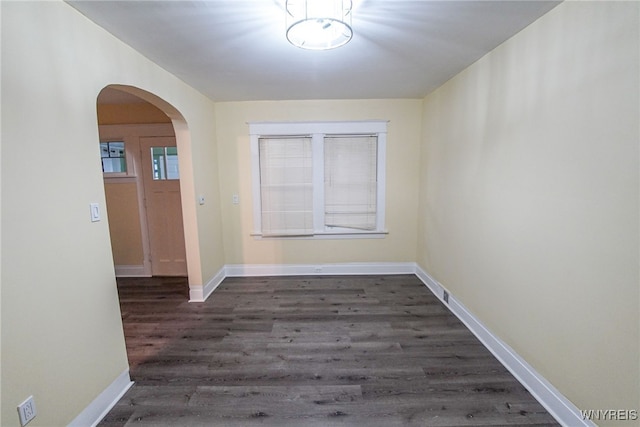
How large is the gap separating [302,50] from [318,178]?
5.96ft

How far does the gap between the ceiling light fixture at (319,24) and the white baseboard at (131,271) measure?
386cm

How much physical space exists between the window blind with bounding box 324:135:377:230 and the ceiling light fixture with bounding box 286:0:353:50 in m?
2.07

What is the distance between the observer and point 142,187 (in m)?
3.73

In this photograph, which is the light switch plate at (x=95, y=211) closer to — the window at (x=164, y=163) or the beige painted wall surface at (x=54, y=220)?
the beige painted wall surface at (x=54, y=220)

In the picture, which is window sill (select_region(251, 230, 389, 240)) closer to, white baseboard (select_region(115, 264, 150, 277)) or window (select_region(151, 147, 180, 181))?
window (select_region(151, 147, 180, 181))

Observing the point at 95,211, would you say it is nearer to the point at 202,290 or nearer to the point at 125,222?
the point at 202,290

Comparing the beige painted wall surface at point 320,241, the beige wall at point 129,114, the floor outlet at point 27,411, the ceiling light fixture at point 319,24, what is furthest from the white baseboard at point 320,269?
the ceiling light fixture at point 319,24

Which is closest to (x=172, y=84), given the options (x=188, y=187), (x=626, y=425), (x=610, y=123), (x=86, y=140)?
(x=188, y=187)

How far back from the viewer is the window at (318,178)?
3.63 m

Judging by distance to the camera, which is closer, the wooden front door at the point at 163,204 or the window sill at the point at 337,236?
the wooden front door at the point at 163,204

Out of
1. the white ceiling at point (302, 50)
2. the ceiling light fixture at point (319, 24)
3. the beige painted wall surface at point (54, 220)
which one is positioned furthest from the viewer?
the white ceiling at point (302, 50)

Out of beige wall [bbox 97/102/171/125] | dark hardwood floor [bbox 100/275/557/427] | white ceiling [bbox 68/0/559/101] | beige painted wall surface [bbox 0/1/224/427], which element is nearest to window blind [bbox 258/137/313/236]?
white ceiling [bbox 68/0/559/101]

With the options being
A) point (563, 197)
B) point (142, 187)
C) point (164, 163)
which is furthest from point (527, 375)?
point (142, 187)

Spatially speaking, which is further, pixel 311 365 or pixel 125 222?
pixel 125 222
